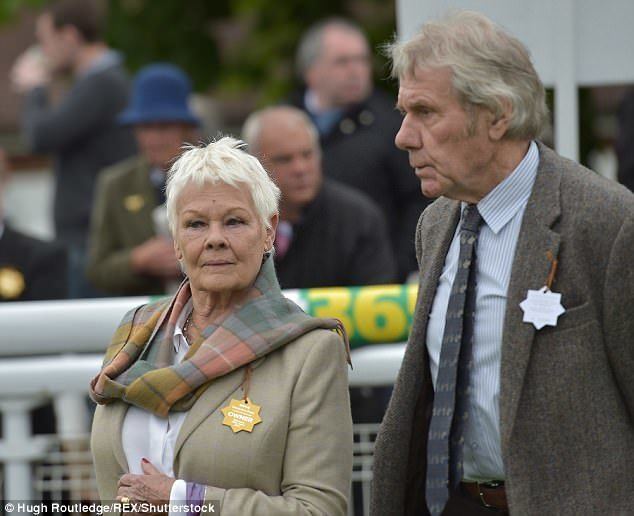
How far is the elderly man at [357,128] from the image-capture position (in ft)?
23.5

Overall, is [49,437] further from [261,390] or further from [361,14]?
[361,14]

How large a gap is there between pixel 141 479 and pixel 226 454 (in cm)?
23

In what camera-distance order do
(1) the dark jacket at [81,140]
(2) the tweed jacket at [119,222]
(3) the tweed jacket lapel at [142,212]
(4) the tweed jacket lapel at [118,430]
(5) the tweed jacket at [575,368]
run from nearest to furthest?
(5) the tweed jacket at [575,368] < (4) the tweed jacket lapel at [118,430] < (2) the tweed jacket at [119,222] < (3) the tweed jacket lapel at [142,212] < (1) the dark jacket at [81,140]

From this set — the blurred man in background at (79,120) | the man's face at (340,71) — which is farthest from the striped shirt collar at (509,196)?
the blurred man in background at (79,120)

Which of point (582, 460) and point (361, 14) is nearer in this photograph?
point (582, 460)

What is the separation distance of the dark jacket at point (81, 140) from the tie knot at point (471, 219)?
15.5 ft

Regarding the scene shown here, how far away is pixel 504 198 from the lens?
12.0 feet

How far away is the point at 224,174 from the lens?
3.60m

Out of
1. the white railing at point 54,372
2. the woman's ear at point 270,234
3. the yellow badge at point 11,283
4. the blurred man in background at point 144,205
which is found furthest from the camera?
the blurred man in background at point 144,205

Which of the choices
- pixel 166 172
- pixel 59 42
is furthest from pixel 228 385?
pixel 59 42

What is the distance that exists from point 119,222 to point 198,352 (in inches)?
135

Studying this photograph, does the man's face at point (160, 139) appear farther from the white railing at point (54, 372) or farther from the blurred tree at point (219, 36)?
the blurred tree at point (219, 36)

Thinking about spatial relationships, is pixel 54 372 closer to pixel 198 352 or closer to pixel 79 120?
pixel 198 352

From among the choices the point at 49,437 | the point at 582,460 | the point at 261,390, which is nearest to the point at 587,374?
the point at 582,460
